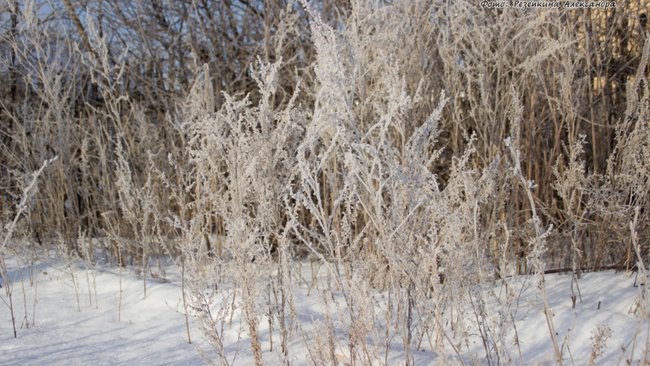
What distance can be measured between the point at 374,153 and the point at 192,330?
5.05 feet

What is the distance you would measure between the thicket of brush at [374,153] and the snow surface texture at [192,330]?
16 cm

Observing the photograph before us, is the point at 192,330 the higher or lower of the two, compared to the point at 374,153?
lower

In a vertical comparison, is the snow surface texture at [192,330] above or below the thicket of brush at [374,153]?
below

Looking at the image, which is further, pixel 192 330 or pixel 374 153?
pixel 192 330

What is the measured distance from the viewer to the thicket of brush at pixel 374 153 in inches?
76.1

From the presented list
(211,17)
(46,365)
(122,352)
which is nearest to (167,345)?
(122,352)

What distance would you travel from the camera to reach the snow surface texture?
2295mm

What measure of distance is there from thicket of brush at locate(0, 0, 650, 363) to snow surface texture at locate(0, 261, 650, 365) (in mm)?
157

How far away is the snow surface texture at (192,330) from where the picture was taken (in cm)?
229

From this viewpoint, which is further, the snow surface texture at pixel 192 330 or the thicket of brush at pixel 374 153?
the snow surface texture at pixel 192 330

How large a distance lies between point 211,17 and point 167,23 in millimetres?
563

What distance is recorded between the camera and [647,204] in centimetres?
288

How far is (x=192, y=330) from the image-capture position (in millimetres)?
2811

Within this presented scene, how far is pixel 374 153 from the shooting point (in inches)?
69.8
